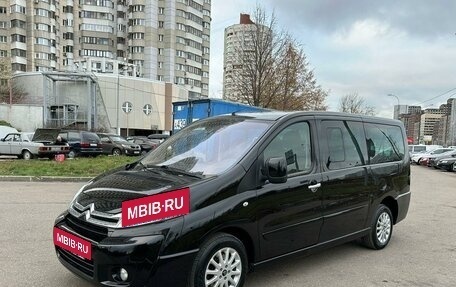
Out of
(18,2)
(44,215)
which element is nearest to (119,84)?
(18,2)

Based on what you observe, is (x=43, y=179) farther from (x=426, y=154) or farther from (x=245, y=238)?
(x=426, y=154)

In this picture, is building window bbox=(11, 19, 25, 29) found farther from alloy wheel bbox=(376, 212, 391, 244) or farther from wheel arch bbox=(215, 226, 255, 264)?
wheel arch bbox=(215, 226, 255, 264)

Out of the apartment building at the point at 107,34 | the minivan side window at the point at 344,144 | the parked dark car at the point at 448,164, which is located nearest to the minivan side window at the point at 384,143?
the minivan side window at the point at 344,144

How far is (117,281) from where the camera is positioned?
3.27 m

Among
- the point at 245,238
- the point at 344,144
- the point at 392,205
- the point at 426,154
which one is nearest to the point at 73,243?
the point at 245,238

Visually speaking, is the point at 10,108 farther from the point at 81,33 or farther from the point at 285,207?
the point at 285,207

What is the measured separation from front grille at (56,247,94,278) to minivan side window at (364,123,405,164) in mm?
3922

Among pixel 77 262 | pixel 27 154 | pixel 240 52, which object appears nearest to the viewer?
pixel 77 262

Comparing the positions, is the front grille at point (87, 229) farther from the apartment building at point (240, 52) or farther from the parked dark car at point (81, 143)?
the apartment building at point (240, 52)

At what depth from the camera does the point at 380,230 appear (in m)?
5.79

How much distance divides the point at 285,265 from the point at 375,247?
1.66 metres

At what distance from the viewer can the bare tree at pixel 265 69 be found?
26.5 meters

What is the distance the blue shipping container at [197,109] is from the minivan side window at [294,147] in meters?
12.3

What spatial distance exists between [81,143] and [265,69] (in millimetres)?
12625
